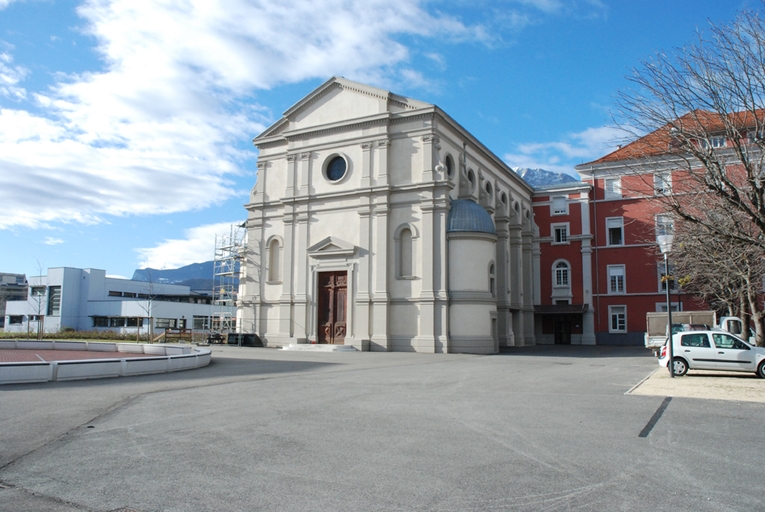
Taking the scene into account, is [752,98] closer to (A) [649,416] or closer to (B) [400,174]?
(A) [649,416]

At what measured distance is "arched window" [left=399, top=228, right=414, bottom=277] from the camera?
1359 inches

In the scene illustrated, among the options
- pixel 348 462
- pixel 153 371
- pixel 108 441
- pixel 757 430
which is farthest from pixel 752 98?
pixel 153 371

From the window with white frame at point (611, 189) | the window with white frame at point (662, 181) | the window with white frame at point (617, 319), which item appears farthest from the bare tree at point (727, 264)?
the window with white frame at point (611, 189)

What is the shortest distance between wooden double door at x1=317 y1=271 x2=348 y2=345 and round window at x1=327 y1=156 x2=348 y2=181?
6.02 m

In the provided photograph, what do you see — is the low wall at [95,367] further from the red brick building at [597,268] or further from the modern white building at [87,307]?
the modern white building at [87,307]

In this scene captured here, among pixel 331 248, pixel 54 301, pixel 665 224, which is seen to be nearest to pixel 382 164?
pixel 331 248

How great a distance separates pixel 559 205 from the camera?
51844 mm

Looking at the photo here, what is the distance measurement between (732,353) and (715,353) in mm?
467

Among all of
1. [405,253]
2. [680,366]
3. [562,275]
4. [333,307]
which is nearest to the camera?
[680,366]

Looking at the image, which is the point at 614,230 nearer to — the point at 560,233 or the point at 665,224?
the point at 560,233

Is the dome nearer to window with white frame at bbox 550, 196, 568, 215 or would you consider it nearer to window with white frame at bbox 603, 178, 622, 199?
window with white frame at bbox 550, 196, 568, 215

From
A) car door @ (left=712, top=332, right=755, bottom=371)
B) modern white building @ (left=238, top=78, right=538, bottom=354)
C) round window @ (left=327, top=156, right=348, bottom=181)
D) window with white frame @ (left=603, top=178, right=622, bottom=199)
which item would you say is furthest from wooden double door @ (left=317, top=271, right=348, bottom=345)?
window with white frame @ (left=603, top=178, right=622, bottom=199)

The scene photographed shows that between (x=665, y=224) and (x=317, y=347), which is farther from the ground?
(x=665, y=224)

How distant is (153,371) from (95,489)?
12.5 meters
